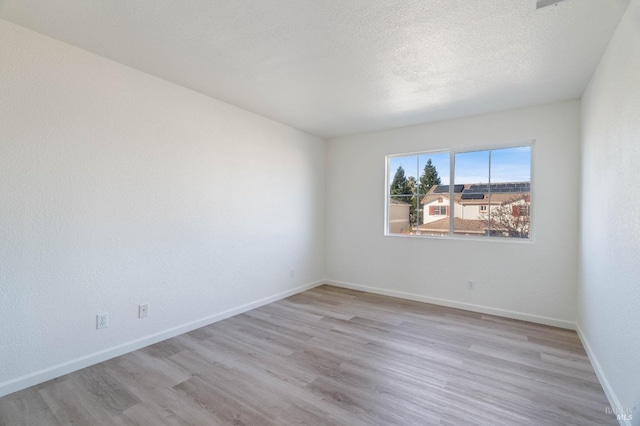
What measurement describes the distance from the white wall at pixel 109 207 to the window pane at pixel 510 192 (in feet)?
9.94

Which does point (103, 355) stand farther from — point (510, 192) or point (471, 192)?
point (510, 192)

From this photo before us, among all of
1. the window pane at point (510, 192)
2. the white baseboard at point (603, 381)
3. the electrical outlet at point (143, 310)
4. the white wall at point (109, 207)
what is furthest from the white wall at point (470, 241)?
the electrical outlet at point (143, 310)

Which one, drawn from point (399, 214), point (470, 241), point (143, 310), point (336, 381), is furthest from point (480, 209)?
point (143, 310)

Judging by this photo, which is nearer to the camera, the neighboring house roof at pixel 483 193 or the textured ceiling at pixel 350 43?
the textured ceiling at pixel 350 43

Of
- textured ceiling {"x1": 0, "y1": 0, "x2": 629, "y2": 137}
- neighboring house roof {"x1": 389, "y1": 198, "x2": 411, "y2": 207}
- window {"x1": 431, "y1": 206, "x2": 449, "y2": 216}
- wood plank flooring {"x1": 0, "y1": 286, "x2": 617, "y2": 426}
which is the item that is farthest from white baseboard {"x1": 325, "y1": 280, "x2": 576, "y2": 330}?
textured ceiling {"x1": 0, "y1": 0, "x2": 629, "y2": 137}

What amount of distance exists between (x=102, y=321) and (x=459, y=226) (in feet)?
13.4

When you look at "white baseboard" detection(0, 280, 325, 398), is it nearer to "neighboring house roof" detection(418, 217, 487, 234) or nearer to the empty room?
the empty room

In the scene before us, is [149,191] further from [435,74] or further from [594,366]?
[594,366]

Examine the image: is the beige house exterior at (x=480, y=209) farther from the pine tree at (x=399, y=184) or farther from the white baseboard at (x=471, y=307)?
the white baseboard at (x=471, y=307)

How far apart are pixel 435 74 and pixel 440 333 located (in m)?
2.55

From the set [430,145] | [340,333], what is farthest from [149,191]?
[430,145]

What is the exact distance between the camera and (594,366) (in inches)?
93.3

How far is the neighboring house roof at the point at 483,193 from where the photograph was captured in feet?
11.8

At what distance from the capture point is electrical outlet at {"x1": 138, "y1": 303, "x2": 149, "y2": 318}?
2.71 metres
